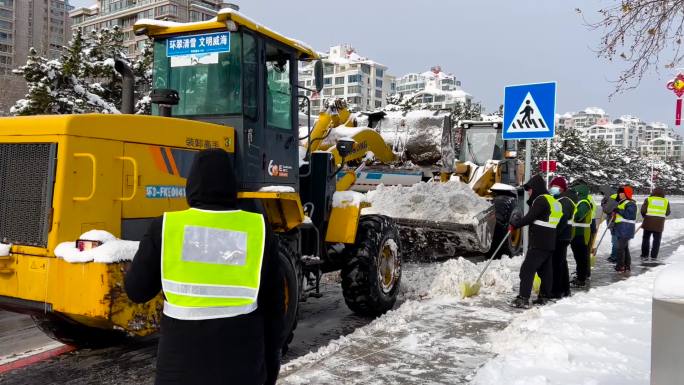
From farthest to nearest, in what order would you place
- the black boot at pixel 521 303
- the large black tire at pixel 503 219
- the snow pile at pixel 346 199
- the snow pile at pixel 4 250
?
the large black tire at pixel 503 219
the black boot at pixel 521 303
the snow pile at pixel 346 199
the snow pile at pixel 4 250

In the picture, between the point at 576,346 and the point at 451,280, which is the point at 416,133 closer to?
the point at 451,280

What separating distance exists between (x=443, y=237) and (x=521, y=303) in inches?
117

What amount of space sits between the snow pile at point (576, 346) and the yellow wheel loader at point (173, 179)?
5.41 ft

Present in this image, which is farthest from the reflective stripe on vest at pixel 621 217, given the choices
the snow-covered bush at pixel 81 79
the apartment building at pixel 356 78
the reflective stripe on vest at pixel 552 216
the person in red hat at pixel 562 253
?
the apartment building at pixel 356 78

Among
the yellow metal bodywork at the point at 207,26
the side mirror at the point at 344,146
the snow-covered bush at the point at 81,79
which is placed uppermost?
the snow-covered bush at the point at 81,79

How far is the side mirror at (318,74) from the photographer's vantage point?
17.9 ft

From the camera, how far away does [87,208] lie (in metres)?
3.73

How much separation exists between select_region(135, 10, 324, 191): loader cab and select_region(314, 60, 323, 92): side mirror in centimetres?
33

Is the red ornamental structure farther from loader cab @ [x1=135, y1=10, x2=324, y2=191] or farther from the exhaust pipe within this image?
the exhaust pipe

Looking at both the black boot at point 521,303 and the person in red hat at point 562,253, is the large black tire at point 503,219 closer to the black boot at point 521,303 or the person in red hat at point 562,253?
Result: the person in red hat at point 562,253

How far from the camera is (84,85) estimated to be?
56.8 feet

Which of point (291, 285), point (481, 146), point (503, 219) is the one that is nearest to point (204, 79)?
point (291, 285)

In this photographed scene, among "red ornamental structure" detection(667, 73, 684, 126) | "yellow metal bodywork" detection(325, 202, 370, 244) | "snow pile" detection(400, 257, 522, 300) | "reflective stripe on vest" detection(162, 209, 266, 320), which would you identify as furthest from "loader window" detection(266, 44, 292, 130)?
"red ornamental structure" detection(667, 73, 684, 126)

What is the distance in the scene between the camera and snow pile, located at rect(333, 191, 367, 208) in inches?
253
